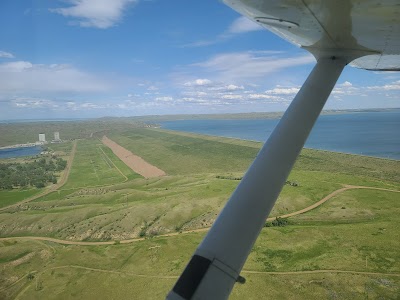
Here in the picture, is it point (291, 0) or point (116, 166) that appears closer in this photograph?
point (291, 0)

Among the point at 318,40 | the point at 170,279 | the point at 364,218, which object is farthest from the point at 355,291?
the point at 318,40

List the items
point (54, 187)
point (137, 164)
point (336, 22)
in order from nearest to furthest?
point (336, 22) < point (54, 187) < point (137, 164)

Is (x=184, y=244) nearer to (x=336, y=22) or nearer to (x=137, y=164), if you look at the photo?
(x=336, y=22)

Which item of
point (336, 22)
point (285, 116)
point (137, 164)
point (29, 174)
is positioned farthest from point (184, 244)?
point (29, 174)

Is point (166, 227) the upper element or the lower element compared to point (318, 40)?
lower

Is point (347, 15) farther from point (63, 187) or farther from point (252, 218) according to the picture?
point (63, 187)

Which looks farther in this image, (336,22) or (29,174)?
(29,174)

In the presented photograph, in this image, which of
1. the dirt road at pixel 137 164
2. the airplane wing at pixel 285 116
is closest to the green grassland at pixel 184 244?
the dirt road at pixel 137 164
